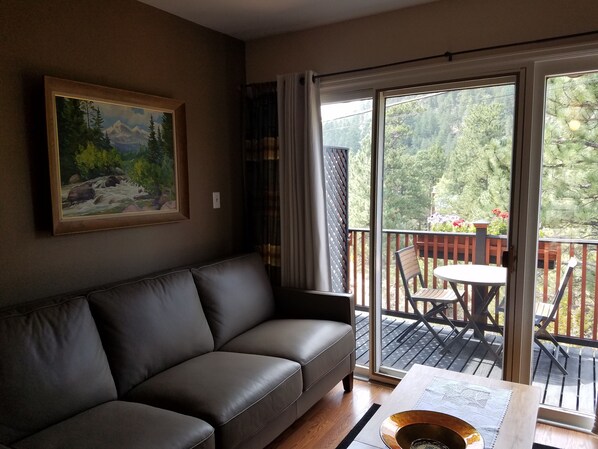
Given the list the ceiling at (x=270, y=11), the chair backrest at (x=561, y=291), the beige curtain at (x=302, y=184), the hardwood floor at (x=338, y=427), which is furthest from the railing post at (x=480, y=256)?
the ceiling at (x=270, y=11)

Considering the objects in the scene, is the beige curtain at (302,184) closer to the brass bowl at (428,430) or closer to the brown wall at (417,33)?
the brown wall at (417,33)

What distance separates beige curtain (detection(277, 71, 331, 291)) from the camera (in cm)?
305

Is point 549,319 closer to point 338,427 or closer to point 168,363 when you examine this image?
point 338,427

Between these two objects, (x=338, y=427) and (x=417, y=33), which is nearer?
(x=338, y=427)

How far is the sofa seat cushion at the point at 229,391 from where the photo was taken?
1822 mm

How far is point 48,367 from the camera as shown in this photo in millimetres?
1745

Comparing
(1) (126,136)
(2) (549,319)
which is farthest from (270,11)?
(2) (549,319)

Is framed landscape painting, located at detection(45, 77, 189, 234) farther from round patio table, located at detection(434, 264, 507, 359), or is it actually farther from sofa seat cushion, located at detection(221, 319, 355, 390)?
round patio table, located at detection(434, 264, 507, 359)

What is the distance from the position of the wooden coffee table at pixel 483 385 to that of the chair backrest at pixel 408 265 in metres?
0.93

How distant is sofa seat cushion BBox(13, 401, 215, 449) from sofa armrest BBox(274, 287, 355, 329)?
131 cm

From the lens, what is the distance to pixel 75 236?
231 cm

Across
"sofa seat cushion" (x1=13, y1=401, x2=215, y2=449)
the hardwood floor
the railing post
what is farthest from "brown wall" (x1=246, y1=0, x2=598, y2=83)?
"sofa seat cushion" (x1=13, y1=401, x2=215, y2=449)

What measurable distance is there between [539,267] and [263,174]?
198cm

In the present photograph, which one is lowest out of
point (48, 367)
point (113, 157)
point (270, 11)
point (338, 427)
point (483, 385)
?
point (338, 427)
